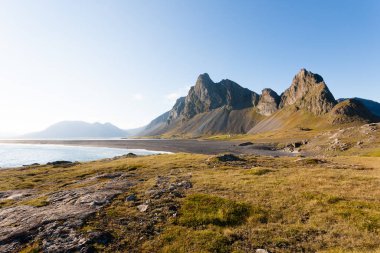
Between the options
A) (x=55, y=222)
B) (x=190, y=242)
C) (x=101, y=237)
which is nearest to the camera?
(x=190, y=242)

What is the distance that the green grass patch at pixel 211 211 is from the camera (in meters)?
20.7

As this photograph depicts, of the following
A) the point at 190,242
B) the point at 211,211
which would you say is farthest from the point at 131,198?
the point at 190,242

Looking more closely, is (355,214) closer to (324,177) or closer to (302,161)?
(324,177)

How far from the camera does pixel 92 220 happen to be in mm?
21672

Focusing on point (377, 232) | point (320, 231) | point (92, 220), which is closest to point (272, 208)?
point (320, 231)

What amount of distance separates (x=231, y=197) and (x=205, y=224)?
21.4 ft

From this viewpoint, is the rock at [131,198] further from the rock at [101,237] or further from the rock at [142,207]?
the rock at [101,237]

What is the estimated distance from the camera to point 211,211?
73.6 feet

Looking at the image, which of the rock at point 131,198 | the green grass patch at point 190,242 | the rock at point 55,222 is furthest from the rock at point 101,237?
the rock at point 131,198

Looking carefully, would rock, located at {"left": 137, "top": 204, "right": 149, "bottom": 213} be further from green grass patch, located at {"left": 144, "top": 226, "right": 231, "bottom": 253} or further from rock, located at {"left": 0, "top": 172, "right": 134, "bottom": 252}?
green grass patch, located at {"left": 144, "top": 226, "right": 231, "bottom": 253}

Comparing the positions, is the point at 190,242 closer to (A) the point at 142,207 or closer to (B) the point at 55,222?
(A) the point at 142,207

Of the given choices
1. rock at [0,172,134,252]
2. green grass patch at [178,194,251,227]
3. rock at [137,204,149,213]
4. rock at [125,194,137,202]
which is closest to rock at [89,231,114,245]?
rock at [0,172,134,252]

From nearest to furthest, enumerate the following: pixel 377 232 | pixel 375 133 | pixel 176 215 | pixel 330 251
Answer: pixel 330 251 → pixel 377 232 → pixel 176 215 → pixel 375 133

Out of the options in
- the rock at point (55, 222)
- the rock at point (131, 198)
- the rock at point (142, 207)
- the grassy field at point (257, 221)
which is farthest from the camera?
the rock at point (131, 198)
